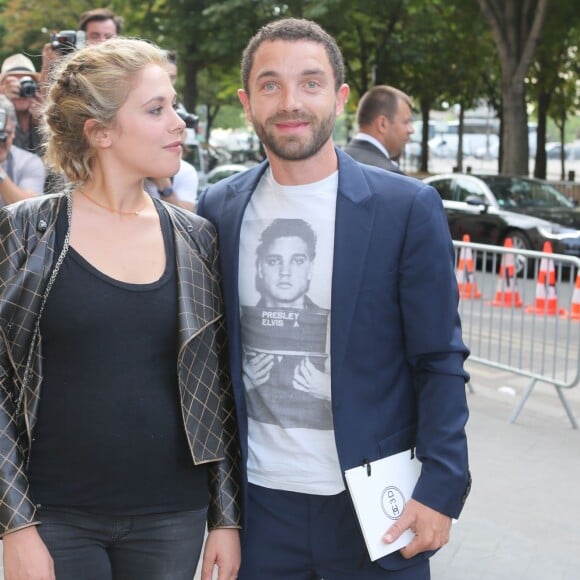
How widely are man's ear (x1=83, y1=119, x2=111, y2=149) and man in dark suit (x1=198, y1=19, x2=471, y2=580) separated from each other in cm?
39

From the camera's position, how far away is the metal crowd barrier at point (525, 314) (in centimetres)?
699

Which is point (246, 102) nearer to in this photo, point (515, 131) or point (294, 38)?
point (294, 38)

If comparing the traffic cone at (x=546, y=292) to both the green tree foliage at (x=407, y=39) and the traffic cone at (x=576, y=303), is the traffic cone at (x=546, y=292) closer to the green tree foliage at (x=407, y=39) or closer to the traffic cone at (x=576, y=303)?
the traffic cone at (x=576, y=303)

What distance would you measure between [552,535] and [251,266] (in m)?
3.03

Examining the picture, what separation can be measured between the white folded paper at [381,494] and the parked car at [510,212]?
11.9 m

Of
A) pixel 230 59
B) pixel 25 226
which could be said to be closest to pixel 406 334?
pixel 25 226

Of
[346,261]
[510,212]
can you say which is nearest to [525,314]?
[346,261]

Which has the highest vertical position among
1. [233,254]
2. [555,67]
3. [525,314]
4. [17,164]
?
[555,67]

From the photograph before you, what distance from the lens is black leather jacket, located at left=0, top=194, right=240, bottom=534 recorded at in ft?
7.30

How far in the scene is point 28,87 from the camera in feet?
17.1

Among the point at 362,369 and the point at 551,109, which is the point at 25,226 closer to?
the point at 362,369

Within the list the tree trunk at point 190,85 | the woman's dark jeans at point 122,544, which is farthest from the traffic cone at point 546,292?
the tree trunk at point 190,85

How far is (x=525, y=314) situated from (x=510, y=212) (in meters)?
7.86

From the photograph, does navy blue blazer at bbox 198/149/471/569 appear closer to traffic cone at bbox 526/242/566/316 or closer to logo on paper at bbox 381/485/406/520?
logo on paper at bbox 381/485/406/520
